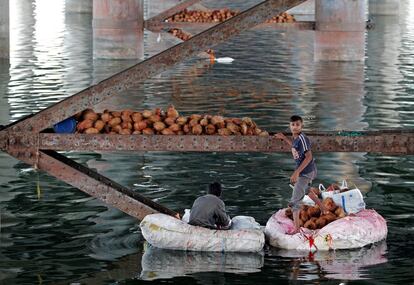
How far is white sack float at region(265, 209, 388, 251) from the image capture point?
45.0 ft

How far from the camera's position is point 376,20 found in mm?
58250

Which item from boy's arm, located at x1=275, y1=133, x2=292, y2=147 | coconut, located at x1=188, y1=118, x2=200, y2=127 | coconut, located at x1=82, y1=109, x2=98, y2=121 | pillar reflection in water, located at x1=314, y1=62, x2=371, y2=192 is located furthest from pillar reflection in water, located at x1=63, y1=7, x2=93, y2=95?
boy's arm, located at x1=275, y1=133, x2=292, y2=147

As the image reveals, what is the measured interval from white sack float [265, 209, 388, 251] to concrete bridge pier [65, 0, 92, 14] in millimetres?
48643

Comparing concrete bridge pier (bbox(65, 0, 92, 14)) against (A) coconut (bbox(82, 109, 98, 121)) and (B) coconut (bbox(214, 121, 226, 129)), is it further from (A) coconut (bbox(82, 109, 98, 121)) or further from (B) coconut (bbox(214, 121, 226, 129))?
(B) coconut (bbox(214, 121, 226, 129))

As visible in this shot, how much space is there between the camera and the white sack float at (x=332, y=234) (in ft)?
45.0

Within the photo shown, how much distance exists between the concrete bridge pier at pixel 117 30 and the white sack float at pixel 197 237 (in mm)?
24494

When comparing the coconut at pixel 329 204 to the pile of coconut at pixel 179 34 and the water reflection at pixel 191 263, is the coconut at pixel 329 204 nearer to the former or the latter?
the water reflection at pixel 191 263

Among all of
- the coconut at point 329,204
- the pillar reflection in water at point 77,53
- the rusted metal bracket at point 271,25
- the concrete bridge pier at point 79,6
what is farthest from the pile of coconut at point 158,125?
the concrete bridge pier at point 79,6

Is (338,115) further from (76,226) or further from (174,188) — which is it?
(76,226)

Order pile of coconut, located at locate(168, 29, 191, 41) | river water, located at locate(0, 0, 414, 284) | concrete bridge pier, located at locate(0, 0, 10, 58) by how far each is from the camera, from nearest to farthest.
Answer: river water, located at locate(0, 0, 414, 284) → concrete bridge pier, located at locate(0, 0, 10, 58) → pile of coconut, located at locate(168, 29, 191, 41)

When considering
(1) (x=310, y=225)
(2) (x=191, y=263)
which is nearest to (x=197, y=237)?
(2) (x=191, y=263)

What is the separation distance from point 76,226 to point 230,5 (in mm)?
51705

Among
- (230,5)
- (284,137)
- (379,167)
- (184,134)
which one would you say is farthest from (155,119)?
(230,5)

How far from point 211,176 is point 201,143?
4.52 metres
